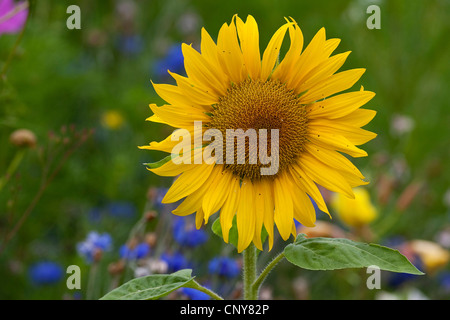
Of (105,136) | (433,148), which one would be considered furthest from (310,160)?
(433,148)

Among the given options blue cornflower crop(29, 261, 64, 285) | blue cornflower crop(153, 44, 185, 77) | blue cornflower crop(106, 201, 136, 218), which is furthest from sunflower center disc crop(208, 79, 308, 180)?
blue cornflower crop(153, 44, 185, 77)

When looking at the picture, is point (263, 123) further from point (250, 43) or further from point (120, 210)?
point (120, 210)

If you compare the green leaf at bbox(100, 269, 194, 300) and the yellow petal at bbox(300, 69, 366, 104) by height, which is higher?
the yellow petal at bbox(300, 69, 366, 104)

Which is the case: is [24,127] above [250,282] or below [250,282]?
above

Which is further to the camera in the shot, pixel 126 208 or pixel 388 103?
pixel 388 103

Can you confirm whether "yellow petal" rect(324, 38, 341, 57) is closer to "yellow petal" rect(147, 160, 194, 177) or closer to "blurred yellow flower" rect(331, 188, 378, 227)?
"yellow petal" rect(147, 160, 194, 177)

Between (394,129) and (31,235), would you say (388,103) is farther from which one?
(31,235)
